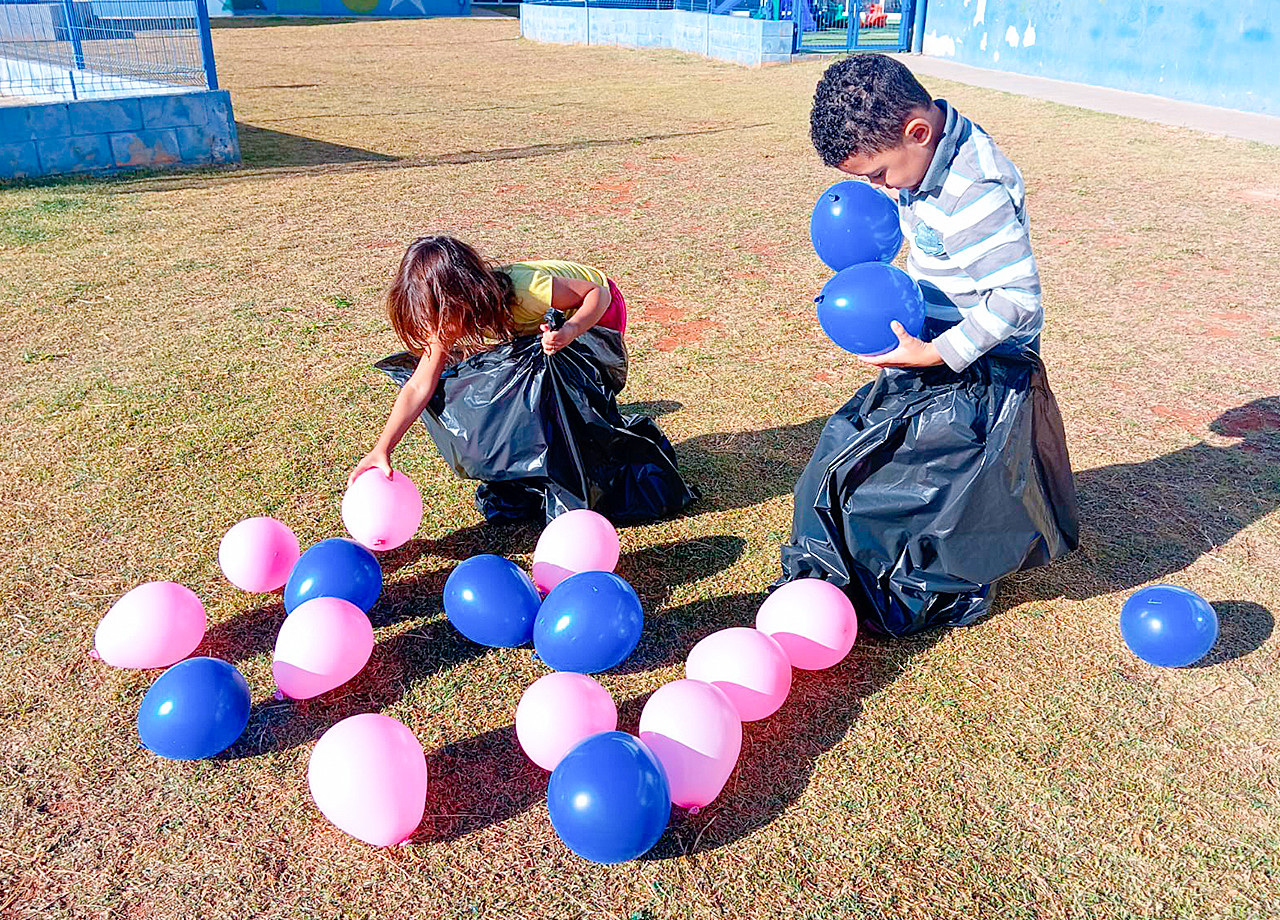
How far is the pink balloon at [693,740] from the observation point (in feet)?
8.01

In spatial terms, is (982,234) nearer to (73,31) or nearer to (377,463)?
(377,463)

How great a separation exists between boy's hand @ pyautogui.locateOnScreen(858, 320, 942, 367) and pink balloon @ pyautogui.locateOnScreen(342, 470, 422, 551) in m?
1.56

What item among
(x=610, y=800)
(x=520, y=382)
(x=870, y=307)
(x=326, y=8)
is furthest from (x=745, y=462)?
(x=326, y=8)

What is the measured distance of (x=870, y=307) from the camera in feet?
9.07

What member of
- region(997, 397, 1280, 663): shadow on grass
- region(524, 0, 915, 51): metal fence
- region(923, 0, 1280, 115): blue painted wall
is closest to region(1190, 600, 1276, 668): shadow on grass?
region(997, 397, 1280, 663): shadow on grass

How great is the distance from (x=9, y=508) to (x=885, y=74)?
3.42 meters

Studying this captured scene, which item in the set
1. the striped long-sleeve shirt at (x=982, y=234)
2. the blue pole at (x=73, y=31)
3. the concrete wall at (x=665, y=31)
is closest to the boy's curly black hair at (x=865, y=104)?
the striped long-sleeve shirt at (x=982, y=234)

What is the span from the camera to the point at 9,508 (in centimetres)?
387

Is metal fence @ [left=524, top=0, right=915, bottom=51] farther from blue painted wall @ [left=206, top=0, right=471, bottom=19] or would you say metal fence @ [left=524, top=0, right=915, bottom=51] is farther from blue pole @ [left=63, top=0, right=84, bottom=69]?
blue pole @ [left=63, top=0, right=84, bottom=69]

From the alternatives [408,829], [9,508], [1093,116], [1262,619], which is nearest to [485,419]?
[408,829]

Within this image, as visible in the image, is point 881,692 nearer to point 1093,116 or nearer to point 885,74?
point 885,74

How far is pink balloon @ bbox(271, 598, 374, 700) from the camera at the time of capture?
9.06 ft

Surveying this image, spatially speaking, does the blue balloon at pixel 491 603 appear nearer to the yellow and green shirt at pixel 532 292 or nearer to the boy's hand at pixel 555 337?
the boy's hand at pixel 555 337

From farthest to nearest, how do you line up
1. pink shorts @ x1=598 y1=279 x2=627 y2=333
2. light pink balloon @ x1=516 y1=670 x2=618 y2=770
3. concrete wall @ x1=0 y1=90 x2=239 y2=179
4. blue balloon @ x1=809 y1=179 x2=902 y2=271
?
1. concrete wall @ x1=0 y1=90 x2=239 y2=179
2. pink shorts @ x1=598 y1=279 x2=627 y2=333
3. blue balloon @ x1=809 y1=179 x2=902 y2=271
4. light pink balloon @ x1=516 y1=670 x2=618 y2=770
